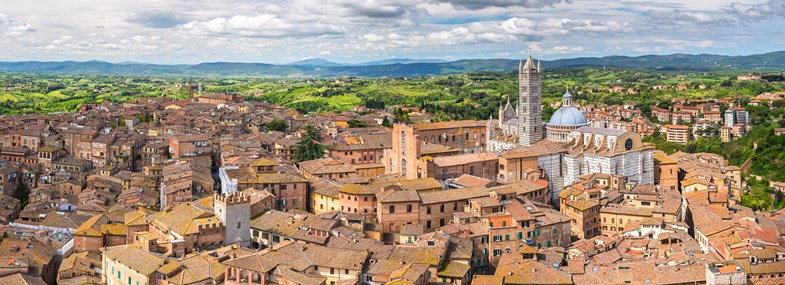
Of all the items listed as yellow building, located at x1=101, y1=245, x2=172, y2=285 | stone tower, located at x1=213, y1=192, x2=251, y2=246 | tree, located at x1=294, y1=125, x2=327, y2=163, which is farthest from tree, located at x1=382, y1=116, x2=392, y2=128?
yellow building, located at x1=101, y1=245, x2=172, y2=285

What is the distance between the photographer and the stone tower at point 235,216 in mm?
46438

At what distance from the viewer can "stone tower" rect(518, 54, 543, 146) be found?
72.5 m

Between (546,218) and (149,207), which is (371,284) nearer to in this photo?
(546,218)

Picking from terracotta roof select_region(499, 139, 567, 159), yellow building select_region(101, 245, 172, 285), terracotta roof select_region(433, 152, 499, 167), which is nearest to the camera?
yellow building select_region(101, 245, 172, 285)

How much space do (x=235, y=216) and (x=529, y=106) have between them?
3559 cm

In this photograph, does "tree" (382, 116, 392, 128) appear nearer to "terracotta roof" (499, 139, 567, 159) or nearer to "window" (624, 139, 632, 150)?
"terracotta roof" (499, 139, 567, 159)

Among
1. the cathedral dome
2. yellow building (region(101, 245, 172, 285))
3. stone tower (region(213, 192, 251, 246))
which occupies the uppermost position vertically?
the cathedral dome

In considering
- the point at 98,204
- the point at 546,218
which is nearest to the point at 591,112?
the point at 546,218

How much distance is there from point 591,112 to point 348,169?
77.3m

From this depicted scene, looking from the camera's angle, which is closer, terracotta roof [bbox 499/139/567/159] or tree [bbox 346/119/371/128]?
terracotta roof [bbox 499/139/567/159]

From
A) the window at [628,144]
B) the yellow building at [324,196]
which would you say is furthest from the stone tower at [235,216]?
the window at [628,144]

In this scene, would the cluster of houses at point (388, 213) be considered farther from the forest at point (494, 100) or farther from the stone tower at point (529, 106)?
the forest at point (494, 100)

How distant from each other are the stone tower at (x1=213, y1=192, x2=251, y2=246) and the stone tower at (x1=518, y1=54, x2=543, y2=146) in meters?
33.8

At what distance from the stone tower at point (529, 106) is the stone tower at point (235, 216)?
33.8m
